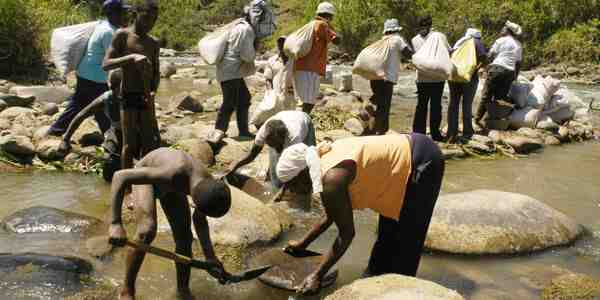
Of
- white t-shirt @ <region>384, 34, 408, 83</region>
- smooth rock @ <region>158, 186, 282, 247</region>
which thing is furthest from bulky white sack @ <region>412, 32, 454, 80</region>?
smooth rock @ <region>158, 186, 282, 247</region>

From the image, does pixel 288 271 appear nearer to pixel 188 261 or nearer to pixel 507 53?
pixel 188 261

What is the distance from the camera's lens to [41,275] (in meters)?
3.49

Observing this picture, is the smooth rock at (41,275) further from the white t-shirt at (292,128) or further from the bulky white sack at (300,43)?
the bulky white sack at (300,43)

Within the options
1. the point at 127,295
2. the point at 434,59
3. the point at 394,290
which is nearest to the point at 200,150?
the point at 434,59

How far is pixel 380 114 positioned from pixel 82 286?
4549 millimetres

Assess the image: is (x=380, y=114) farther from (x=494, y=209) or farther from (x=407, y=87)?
(x=407, y=87)

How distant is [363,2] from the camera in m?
21.6

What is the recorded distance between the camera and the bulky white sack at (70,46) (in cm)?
576

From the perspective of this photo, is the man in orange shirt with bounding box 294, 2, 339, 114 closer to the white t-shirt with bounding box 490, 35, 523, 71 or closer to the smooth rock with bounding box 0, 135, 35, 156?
the white t-shirt with bounding box 490, 35, 523, 71

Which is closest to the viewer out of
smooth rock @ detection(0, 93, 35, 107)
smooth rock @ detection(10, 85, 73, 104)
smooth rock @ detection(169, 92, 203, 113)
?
smooth rock @ detection(0, 93, 35, 107)

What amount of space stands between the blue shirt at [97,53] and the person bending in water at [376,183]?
300 centimetres

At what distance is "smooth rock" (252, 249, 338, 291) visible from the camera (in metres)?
3.63

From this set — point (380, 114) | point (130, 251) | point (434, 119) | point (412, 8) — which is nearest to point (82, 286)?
point (130, 251)

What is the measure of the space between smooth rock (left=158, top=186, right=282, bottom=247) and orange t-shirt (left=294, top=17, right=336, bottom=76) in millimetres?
2379
